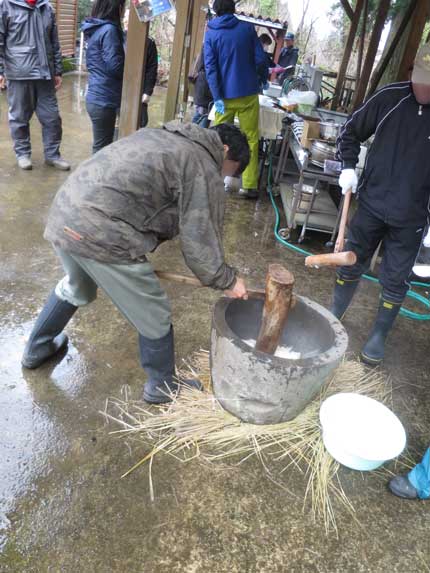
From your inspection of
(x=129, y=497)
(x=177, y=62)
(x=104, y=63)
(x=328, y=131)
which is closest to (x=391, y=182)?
(x=328, y=131)

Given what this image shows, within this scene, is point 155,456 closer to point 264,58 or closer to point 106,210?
point 106,210

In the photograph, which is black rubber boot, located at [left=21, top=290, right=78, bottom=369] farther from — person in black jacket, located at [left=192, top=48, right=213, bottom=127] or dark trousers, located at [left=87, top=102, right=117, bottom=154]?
person in black jacket, located at [left=192, top=48, right=213, bottom=127]

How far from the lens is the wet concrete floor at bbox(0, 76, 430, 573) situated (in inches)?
72.9

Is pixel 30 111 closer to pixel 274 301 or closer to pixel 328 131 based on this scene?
pixel 328 131

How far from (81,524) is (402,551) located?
55.0 inches

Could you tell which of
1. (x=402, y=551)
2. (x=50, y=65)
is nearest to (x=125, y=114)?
(x=50, y=65)

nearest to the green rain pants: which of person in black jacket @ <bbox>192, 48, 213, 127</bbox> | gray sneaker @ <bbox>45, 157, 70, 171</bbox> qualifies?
person in black jacket @ <bbox>192, 48, 213, 127</bbox>

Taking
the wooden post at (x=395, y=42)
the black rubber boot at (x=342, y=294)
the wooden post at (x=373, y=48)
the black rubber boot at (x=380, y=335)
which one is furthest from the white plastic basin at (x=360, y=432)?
the wooden post at (x=395, y=42)

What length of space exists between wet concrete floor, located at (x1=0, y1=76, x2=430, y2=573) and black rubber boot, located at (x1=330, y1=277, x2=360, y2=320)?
0.53 meters

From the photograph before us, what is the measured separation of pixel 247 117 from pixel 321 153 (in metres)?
1.48

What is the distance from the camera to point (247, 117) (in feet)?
18.4

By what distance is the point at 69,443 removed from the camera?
2.27 metres

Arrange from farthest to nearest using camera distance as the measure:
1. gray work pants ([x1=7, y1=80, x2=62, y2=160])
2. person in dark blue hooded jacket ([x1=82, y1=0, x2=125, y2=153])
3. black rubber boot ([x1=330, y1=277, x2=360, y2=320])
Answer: gray work pants ([x1=7, y1=80, x2=62, y2=160]), person in dark blue hooded jacket ([x1=82, y1=0, x2=125, y2=153]), black rubber boot ([x1=330, y1=277, x2=360, y2=320])

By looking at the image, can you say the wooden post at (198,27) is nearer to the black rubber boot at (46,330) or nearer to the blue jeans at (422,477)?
the black rubber boot at (46,330)
